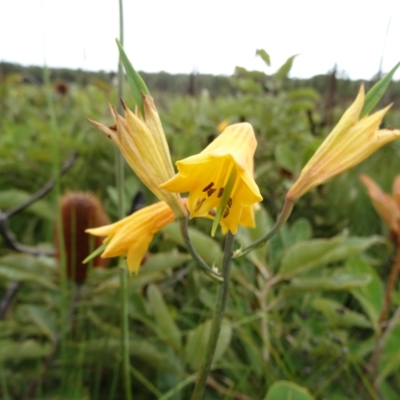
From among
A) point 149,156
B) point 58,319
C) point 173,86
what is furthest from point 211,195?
point 173,86

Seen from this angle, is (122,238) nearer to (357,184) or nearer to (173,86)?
(357,184)

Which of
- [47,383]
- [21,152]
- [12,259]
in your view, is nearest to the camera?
[12,259]

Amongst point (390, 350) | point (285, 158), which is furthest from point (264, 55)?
point (390, 350)

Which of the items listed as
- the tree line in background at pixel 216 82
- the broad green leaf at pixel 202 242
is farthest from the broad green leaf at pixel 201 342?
the tree line in background at pixel 216 82

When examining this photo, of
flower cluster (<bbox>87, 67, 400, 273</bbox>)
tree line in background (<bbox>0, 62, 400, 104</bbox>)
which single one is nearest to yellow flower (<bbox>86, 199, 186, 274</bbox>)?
flower cluster (<bbox>87, 67, 400, 273</bbox>)

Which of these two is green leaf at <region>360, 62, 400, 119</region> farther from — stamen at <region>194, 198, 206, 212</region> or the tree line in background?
the tree line in background

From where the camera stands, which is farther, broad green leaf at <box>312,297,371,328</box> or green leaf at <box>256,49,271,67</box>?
green leaf at <box>256,49,271,67</box>
